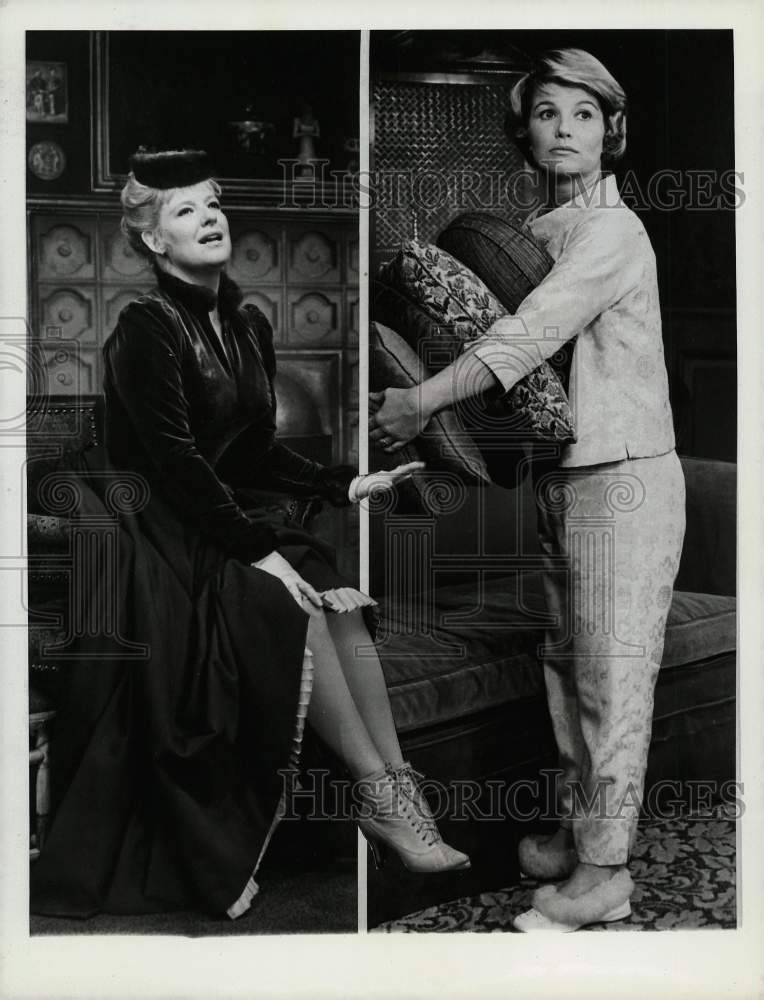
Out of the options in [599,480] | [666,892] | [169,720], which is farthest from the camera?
[666,892]

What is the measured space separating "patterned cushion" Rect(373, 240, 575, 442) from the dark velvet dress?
381mm

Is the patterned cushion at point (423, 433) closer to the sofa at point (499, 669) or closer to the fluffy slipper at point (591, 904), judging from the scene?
the sofa at point (499, 669)

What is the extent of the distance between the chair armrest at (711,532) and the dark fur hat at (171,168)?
4.86ft

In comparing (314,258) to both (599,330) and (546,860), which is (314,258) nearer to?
(599,330)

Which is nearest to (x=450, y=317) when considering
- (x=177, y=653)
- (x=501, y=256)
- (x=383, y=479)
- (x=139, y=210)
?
(x=501, y=256)

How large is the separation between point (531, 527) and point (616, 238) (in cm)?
77

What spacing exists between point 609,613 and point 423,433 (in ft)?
2.16

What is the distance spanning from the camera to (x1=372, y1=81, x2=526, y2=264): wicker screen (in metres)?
3.03

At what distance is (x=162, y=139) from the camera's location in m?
2.95

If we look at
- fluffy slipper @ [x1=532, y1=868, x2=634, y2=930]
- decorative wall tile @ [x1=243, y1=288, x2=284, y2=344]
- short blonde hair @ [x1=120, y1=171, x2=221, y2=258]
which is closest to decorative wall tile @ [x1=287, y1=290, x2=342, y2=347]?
decorative wall tile @ [x1=243, y1=288, x2=284, y2=344]

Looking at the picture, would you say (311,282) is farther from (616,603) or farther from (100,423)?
(616,603)

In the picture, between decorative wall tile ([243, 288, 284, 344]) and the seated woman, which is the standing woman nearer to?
decorative wall tile ([243, 288, 284, 344])

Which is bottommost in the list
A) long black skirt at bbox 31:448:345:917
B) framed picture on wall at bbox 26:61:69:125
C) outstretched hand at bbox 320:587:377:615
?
long black skirt at bbox 31:448:345:917

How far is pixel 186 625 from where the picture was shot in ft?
9.67
